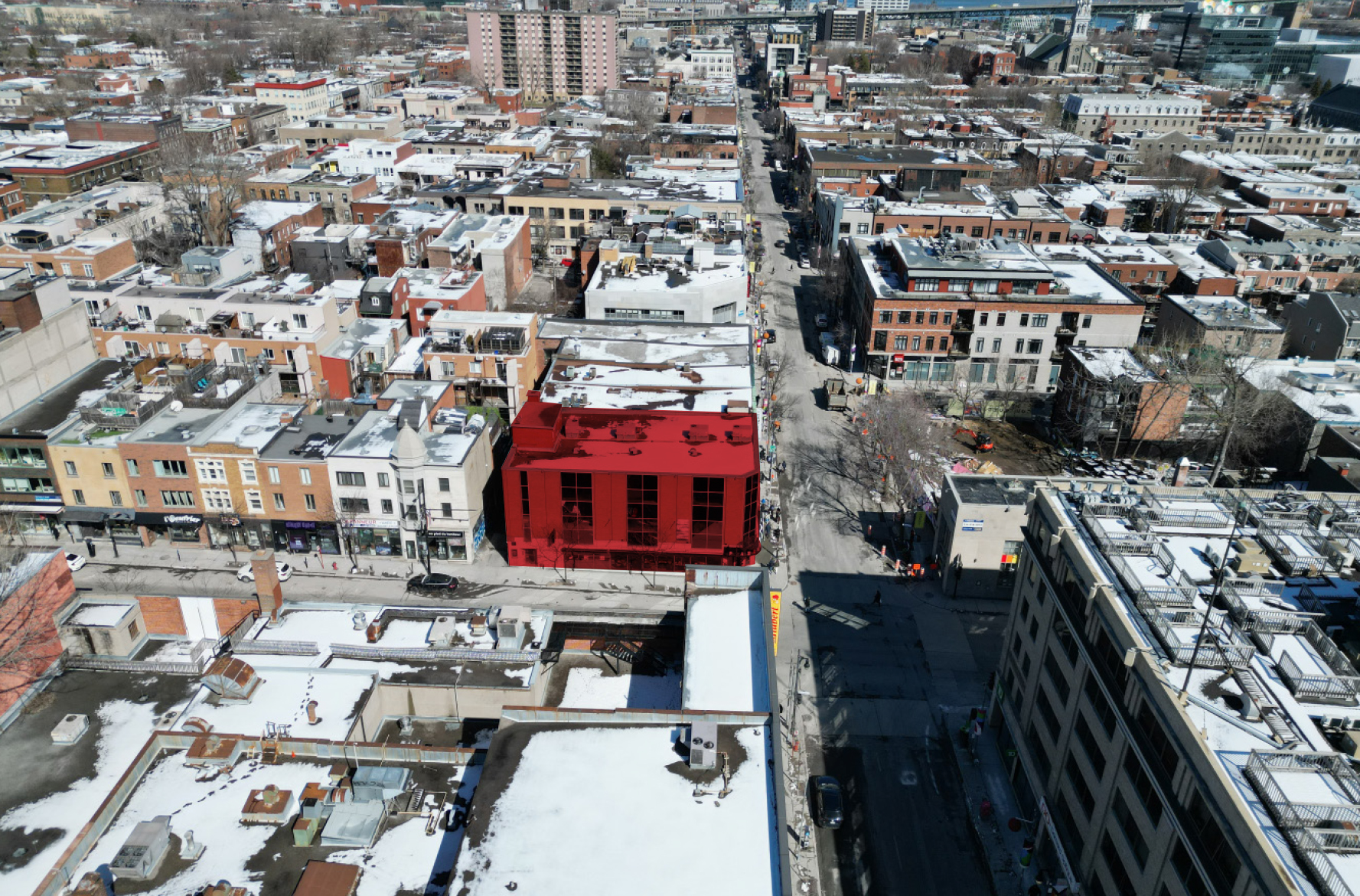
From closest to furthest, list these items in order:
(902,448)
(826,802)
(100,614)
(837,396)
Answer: (100,614)
(826,802)
(902,448)
(837,396)

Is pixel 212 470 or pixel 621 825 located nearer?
pixel 621 825

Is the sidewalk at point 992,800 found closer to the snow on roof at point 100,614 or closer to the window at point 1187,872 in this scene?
the window at point 1187,872

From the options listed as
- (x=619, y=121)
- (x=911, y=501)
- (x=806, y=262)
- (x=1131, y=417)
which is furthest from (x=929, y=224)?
(x=619, y=121)

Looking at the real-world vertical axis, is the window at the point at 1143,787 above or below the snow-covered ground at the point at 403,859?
above

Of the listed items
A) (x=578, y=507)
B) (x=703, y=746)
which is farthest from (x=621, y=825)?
(x=578, y=507)

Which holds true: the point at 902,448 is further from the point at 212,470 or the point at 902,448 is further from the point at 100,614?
the point at 100,614

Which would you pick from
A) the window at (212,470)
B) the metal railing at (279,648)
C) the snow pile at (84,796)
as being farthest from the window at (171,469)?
the snow pile at (84,796)

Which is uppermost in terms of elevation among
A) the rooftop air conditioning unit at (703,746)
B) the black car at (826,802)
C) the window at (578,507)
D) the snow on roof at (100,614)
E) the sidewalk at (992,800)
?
the rooftop air conditioning unit at (703,746)

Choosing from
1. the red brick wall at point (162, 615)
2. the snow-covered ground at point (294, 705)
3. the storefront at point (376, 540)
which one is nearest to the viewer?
the snow-covered ground at point (294, 705)
